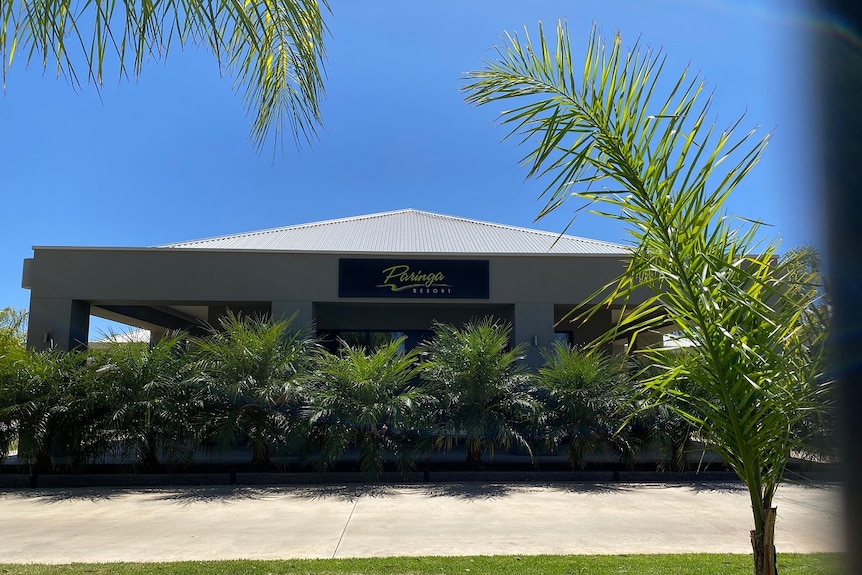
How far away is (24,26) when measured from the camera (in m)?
3.36

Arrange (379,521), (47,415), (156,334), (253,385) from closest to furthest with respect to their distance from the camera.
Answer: (379,521), (47,415), (253,385), (156,334)

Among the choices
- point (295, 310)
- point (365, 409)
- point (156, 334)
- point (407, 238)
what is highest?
point (407, 238)

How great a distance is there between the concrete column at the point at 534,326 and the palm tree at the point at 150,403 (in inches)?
336

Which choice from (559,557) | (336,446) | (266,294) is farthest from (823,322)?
(266,294)

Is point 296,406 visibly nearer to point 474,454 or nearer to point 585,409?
point 474,454

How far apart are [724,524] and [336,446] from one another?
22.1 ft

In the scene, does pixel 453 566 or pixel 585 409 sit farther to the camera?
pixel 585 409

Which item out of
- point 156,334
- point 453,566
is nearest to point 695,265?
point 453,566

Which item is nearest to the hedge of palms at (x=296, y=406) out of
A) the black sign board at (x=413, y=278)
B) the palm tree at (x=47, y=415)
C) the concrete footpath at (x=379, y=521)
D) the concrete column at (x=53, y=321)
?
the palm tree at (x=47, y=415)

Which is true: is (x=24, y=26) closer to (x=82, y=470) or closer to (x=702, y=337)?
(x=702, y=337)

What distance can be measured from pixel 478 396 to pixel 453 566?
649 centimetres

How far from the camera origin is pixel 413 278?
17250mm

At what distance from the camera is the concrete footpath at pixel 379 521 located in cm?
714

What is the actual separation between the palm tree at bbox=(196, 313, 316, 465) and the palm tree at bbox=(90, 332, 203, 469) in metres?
0.47
